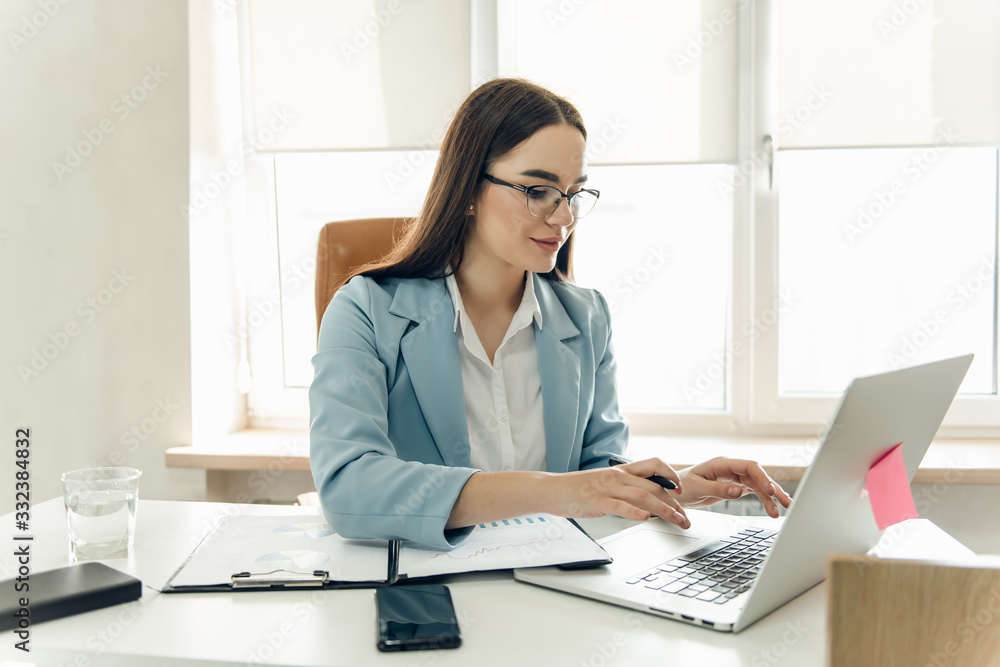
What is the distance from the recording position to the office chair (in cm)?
163

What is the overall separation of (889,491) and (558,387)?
671 millimetres

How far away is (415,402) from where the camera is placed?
1.30 meters

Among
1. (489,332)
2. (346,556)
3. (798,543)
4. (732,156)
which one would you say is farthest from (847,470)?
(732,156)

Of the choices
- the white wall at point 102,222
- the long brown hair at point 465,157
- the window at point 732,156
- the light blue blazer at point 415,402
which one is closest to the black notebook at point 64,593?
the light blue blazer at point 415,402

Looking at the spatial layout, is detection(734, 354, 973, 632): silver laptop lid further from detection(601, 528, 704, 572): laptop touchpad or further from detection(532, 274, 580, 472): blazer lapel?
detection(532, 274, 580, 472): blazer lapel

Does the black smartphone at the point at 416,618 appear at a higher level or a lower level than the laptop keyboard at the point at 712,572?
higher

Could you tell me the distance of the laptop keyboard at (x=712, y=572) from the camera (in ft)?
2.58

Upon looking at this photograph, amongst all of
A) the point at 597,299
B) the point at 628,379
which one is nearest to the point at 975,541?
the point at 628,379

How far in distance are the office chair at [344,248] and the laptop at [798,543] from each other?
2.97 ft

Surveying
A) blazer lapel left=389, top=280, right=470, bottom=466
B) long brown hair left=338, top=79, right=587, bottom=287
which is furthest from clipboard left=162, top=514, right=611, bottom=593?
long brown hair left=338, top=79, right=587, bottom=287

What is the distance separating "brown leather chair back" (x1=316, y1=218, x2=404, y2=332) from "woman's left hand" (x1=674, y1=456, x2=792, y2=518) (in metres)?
0.85

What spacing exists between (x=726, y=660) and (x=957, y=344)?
2.01 m

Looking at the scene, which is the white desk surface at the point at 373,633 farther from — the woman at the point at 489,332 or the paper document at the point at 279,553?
the woman at the point at 489,332

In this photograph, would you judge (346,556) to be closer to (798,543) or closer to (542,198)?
(798,543)
